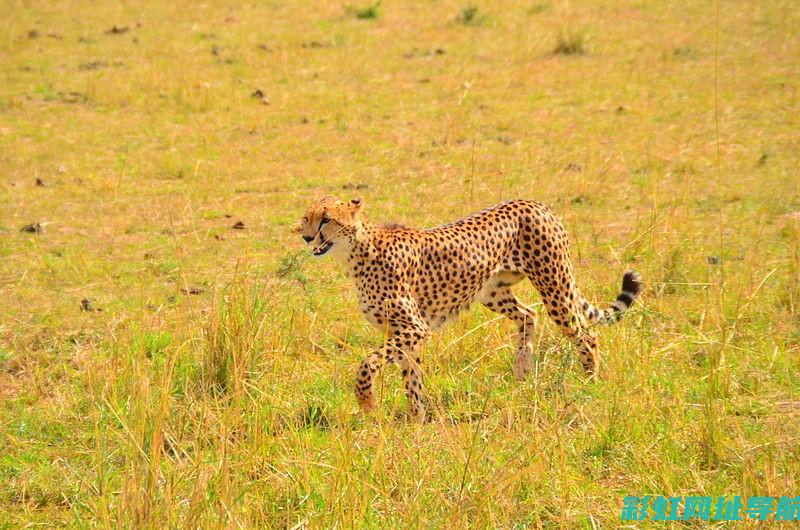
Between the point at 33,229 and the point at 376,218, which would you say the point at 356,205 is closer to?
the point at 376,218

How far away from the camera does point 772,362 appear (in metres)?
4.54

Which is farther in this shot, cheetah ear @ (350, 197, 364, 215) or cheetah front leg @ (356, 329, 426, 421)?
cheetah ear @ (350, 197, 364, 215)

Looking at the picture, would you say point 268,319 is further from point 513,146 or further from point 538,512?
point 513,146

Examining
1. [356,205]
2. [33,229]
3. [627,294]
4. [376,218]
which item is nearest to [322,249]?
[356,205]

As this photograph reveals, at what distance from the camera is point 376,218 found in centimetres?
672

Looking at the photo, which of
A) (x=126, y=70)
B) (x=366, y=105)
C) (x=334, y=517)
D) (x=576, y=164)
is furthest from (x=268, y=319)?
(x=126, y=70)

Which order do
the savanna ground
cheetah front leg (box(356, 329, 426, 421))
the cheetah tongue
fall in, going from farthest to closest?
the cheetah tongue → cheetah front leg (box(356, 329, 426, 421)) → the savanna ground

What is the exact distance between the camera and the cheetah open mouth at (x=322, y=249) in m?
4.44

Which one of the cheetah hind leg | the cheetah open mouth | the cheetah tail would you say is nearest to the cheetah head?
the cheetah open mouth

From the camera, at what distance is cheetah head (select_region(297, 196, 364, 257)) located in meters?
4.45

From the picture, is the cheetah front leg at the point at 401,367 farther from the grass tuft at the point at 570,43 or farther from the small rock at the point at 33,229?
the grass tuft at the point at 570,43

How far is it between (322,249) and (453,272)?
1.77 feet

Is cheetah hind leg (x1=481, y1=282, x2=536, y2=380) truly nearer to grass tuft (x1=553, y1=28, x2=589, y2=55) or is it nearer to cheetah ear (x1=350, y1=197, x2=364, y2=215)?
cheetah ear (x1=350, y1=197, x2=364, y2=215)

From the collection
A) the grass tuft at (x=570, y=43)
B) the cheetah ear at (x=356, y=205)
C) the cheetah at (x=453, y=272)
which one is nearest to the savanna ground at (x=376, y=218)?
the grass tuft at (x=570, y=43)
